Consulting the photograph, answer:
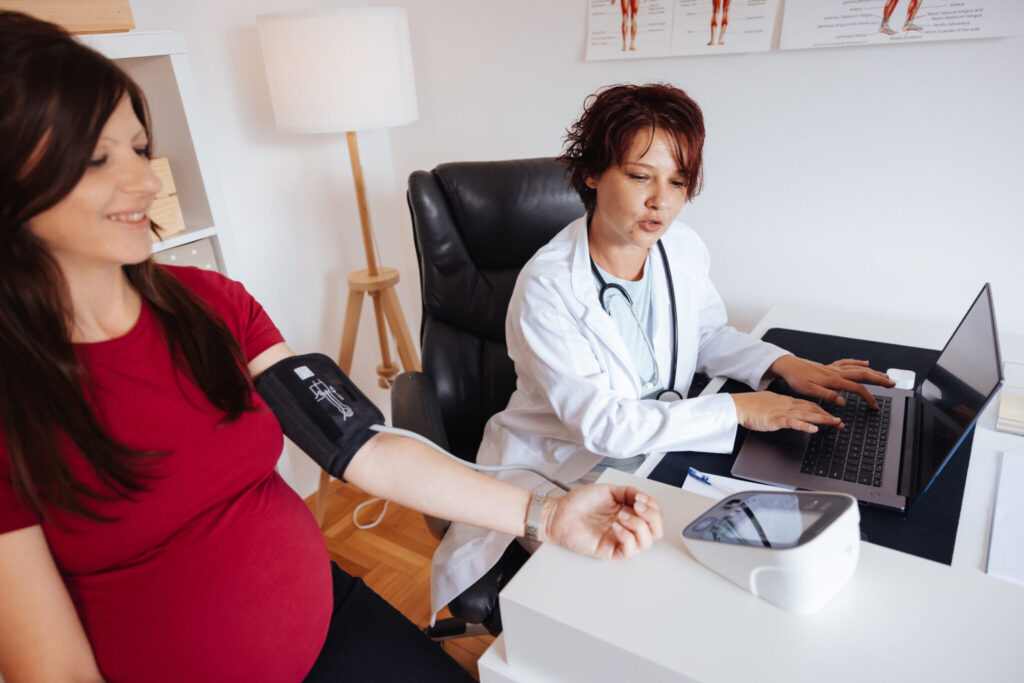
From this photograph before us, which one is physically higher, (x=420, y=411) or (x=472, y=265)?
(x=472, y=265)

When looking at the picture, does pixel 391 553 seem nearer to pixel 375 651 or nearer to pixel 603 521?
pixel 375 651

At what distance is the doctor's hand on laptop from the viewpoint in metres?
1.02

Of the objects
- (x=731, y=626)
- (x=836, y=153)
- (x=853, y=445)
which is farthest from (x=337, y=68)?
(x=731, y=626)

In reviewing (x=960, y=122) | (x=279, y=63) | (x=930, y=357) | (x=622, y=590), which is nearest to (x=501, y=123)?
(x=279, y=63)

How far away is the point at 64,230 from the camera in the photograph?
0.69 meters

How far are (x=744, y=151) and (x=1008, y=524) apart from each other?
106 centimetres

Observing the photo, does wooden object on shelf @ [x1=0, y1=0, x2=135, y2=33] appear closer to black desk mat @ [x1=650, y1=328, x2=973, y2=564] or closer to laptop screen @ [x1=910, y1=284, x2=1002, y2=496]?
black desk mat @ [x1=650, y1=328, x2=973, y2=564]

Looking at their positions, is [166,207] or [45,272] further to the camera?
[166,207]

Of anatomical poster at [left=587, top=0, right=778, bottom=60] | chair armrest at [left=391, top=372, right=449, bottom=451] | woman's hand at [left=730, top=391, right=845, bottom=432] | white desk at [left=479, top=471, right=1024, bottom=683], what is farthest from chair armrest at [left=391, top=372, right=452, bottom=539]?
anatomical poster at [left=587, top=0, right=778, bottom=60]

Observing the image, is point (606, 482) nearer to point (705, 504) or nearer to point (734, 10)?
point (705, 504)

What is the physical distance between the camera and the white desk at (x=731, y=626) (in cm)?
57

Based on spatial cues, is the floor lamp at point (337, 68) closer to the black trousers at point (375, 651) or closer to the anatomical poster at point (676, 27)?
the anatomical poster at point (676, 27)

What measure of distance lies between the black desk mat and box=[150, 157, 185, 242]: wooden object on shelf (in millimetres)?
1124

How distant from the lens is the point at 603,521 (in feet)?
2.51
